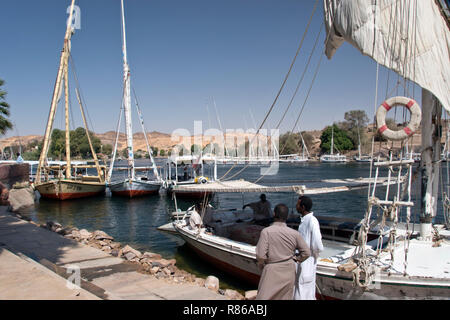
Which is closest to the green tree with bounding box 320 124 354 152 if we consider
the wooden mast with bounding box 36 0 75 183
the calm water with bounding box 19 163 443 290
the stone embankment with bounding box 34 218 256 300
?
the calm water with bounding box 19 163 443 290

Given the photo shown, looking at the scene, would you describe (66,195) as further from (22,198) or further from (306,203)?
(306,203)

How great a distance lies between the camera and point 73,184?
30.4 meters

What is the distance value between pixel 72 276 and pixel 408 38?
406 inches

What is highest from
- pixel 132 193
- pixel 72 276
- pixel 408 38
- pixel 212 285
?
pixel 408 38

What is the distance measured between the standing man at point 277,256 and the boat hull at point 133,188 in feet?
95.1

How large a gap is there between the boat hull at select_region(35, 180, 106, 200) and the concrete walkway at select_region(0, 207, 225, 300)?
18.9 meters

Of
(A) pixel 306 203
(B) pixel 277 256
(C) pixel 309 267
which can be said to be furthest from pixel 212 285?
(B) pixel 277 256

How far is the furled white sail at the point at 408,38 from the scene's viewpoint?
8.18 m

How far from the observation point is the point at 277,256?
14.0ft

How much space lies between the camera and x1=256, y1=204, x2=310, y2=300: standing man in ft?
14.1

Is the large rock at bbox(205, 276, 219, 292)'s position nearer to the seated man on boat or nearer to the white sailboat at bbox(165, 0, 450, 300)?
the white sailboat at bbox(165, 0, 450, 300)
